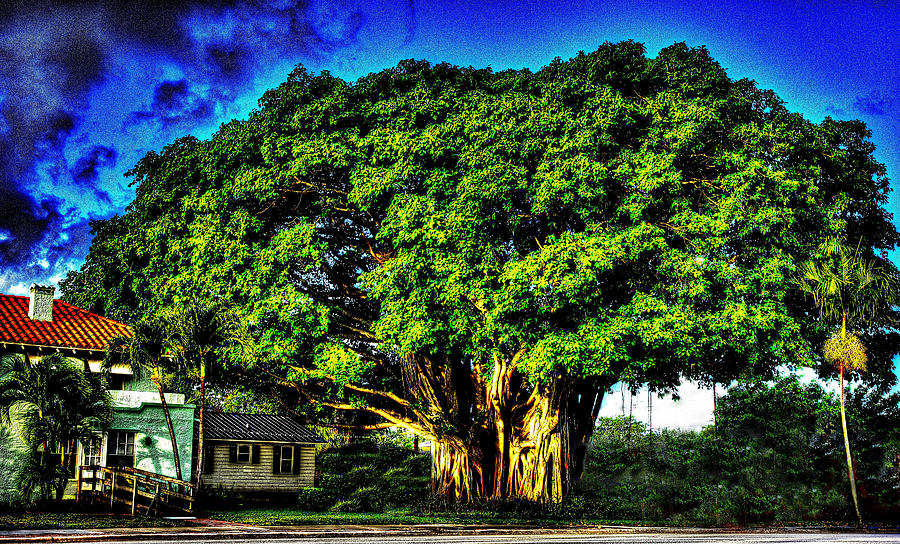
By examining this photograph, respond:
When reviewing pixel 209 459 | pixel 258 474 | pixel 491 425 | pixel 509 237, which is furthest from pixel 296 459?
pixel 509 237

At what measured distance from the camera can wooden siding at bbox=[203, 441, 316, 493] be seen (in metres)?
38.3

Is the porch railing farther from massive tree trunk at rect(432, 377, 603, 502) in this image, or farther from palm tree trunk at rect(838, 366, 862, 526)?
palm tree trunk at rect(838, 366, 862, 526)

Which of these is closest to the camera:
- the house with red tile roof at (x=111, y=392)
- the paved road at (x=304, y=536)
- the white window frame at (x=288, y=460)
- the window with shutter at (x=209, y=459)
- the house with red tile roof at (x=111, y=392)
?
the paved road at (x=304, y=536)

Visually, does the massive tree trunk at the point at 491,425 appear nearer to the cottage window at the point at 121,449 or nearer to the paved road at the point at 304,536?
the cottage window at the point at 121,449

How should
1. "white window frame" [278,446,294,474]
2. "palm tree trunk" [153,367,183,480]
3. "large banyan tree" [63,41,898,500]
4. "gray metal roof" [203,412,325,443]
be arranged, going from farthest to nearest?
"white window frame" [278,446,294,474] → "gray metal roof" [203,412,325,443] → "palm tree trunk" [153,367,183,480] → "large banyan tree" [63,41,898,500]

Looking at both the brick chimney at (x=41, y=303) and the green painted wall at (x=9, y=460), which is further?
the brick chimney at (x=41, y=303)

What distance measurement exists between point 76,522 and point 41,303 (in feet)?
39.7

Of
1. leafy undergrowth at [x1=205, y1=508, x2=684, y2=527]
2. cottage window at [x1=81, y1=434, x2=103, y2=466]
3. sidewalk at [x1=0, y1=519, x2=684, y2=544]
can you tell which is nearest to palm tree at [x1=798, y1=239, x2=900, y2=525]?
leafy undergrowth at [x1=205, y1=508, x2=684, y2=527]

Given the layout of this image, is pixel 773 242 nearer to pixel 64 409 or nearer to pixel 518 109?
pixel 518 109

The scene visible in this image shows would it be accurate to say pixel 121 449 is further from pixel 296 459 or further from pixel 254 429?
pixel 296 459

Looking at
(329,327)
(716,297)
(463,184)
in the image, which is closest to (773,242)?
(716,297)

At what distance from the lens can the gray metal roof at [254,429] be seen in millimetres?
38875

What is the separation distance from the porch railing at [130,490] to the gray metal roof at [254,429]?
1176 cm

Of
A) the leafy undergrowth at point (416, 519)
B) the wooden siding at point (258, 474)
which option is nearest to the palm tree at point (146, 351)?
the leafy undergrowth at point (416, 519)
